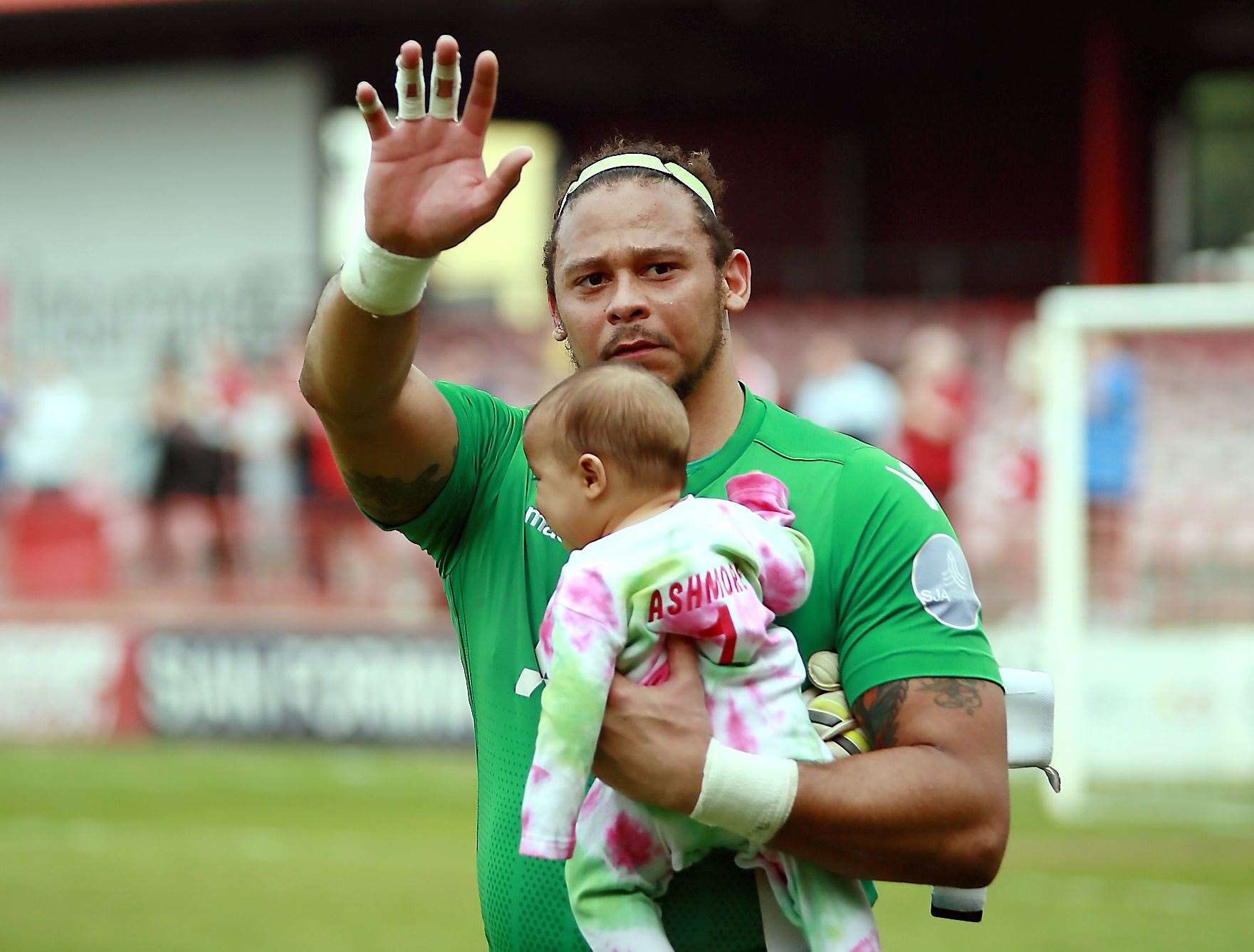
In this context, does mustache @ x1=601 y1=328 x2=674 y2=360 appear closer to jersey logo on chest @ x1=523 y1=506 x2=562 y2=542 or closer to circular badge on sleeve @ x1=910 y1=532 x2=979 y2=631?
jersey logo on chest @ x1=523 y1=506 x2=562 y2=542

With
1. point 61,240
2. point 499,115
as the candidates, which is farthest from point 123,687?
point 499,115

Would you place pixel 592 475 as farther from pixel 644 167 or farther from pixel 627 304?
pixel 644 167

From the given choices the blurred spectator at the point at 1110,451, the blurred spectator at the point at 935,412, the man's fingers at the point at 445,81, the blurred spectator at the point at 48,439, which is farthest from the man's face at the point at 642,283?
the blurred spectator at the point at 48,439

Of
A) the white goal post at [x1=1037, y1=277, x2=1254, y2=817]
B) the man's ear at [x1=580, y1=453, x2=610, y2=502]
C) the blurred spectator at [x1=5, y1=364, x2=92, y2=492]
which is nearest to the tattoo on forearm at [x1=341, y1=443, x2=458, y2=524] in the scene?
the man's ear at [x1=580, y1=453, x2=610, y2=502]

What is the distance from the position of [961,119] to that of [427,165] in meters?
20.7

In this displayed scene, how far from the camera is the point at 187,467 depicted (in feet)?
51.5

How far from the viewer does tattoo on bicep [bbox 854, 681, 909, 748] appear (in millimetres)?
2980

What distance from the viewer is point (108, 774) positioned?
530 inches

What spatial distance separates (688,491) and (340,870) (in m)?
7.33

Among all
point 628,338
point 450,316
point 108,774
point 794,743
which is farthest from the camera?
point 450,316

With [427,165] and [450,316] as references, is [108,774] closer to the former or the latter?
[450,316]

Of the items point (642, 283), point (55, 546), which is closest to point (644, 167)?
point (642, 283)

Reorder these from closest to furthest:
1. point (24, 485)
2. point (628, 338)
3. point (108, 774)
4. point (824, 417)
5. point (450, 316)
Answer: point (628, 338), point (108, 774), point (824, 417), point (24, 485), point (450, 316)

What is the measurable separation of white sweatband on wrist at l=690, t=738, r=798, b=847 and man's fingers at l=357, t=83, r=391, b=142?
1.08 metres
